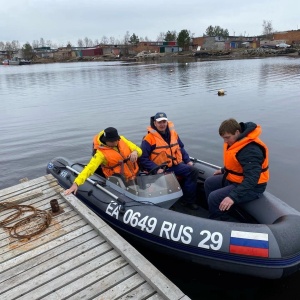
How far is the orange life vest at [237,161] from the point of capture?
346cm

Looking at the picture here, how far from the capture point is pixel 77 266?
10.0ft

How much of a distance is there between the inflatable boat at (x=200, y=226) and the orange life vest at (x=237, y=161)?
0.35 metres

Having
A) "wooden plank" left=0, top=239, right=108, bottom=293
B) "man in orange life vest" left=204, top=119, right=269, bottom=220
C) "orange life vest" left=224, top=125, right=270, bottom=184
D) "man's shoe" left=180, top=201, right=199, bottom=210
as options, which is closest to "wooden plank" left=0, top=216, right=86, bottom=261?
"wooden plank" left=0, top=239, right=108, bottom=293

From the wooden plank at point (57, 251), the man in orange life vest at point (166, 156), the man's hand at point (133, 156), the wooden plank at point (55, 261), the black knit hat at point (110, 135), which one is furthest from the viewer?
the man in orange life vest at point (166, 156)

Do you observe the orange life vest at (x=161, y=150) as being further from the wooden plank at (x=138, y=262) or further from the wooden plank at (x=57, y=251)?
the wooden plank at (x=57, y=251)

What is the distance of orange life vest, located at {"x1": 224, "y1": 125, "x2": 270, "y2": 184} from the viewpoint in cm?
346

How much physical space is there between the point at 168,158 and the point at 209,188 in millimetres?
811

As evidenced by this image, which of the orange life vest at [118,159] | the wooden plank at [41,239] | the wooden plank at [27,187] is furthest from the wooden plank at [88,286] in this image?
the wooden plank at [27,187]

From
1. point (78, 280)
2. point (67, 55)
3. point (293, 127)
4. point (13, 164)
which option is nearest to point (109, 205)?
point (78, 280)

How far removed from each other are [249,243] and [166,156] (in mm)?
1946

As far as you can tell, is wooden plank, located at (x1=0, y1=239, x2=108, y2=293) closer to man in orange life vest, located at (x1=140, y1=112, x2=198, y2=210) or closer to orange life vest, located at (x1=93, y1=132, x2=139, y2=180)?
orange life vest, located at (x1=93, y1=132, x2=139, y2=180)

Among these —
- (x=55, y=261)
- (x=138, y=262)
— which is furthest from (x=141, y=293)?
(x=55, y=261)

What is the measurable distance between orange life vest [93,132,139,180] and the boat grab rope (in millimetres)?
1094

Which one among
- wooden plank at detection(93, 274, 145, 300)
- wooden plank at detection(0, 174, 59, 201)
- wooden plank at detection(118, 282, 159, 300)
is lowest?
wooden plank at detection(118, 282, 159, 300)
